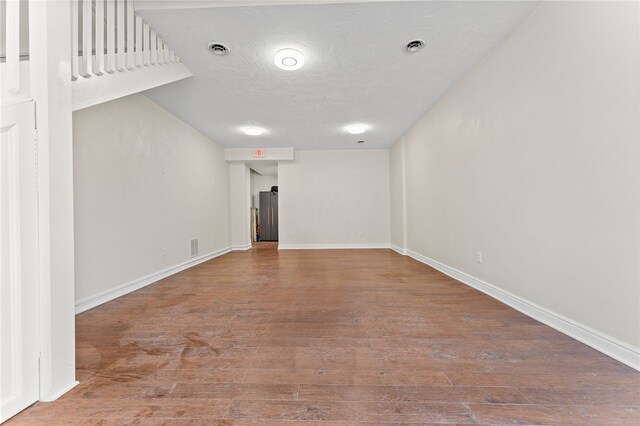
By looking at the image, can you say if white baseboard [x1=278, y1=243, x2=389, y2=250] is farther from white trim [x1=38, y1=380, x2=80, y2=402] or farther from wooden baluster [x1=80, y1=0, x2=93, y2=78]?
white trim [x1=38, y1=380, x2=80, y2=402]

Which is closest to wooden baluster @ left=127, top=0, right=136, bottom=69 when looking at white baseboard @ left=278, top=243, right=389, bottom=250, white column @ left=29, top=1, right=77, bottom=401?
white column @ left=29, top=1, right=77, bottom=401

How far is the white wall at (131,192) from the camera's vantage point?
2.47 metres

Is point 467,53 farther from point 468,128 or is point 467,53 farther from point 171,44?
point 171,44

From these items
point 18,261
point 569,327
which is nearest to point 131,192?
point 18,261

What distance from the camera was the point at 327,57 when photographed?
2.65m

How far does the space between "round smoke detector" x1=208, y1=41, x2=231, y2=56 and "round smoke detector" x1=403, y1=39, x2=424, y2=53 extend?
175cm

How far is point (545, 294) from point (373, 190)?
4.83 metres

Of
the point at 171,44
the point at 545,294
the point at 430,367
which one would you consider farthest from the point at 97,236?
the point at 545,294

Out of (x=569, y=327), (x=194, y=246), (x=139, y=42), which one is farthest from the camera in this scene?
(x=194, y=246)

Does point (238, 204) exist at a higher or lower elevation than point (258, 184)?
lower

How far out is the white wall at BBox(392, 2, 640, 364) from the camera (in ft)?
4.75

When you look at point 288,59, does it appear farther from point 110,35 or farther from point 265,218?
point 265,218

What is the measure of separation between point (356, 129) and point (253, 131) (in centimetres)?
203

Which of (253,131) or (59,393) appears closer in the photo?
(59,393)
